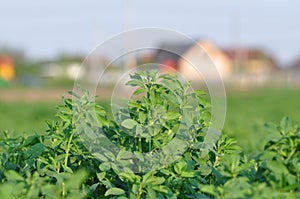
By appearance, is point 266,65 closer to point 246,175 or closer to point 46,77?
point 46,77

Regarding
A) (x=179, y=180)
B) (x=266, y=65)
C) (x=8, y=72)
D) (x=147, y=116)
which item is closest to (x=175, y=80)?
(x=147, y=116)

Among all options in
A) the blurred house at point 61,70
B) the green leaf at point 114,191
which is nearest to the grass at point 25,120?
the green leaf at point 114,191

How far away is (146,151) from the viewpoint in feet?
9.02

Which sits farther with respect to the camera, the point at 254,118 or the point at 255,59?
the point at 255,59

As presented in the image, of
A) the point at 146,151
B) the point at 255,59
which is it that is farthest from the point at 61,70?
the point at 146,151

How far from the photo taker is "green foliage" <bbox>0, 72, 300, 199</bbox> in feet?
8.02

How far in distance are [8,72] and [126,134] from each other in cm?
6736

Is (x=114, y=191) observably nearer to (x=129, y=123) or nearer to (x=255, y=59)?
(x=129, y=123)

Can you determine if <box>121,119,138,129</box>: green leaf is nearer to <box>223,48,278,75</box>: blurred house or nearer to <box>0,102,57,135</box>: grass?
<box>0,102,57,135</box>: grass

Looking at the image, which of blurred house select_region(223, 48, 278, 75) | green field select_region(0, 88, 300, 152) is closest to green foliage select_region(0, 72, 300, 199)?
green field select_region(0, 88, 300, 152)

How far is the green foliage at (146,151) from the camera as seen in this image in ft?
8.02

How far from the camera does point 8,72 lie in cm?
6856

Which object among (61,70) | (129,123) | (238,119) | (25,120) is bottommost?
(25,120)

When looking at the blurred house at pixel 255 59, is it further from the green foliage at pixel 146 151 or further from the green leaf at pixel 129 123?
the green leaf at pixel 129 123
